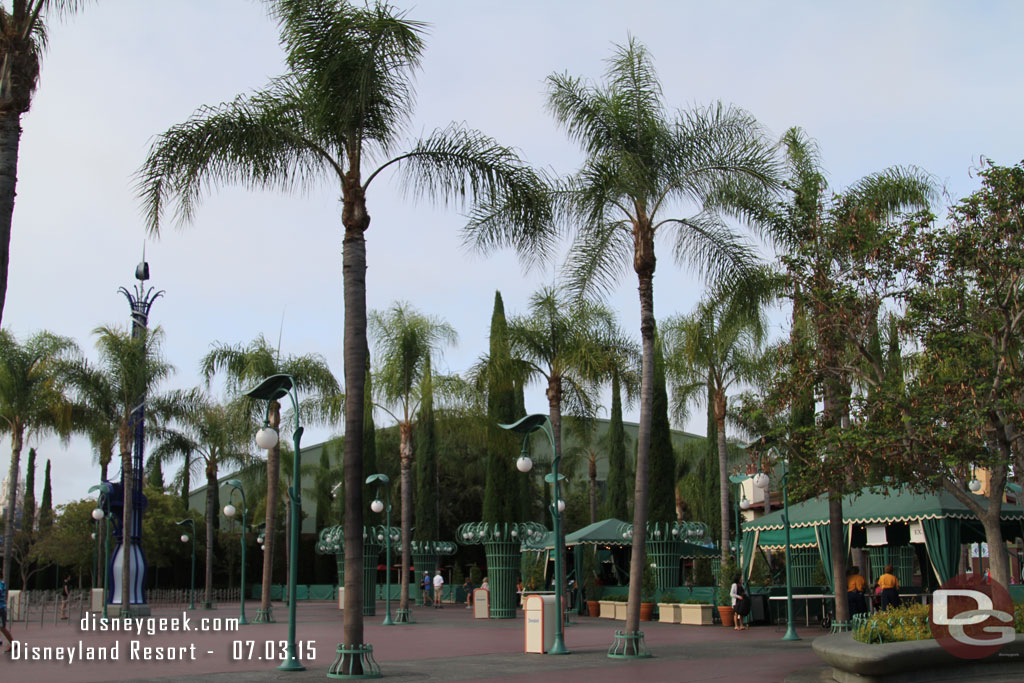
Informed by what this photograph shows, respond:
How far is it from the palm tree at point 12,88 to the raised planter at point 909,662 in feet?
34.0

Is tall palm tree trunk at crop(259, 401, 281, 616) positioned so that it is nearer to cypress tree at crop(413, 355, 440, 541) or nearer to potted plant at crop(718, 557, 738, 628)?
potted plant at crop(718, 557, 738, 628)

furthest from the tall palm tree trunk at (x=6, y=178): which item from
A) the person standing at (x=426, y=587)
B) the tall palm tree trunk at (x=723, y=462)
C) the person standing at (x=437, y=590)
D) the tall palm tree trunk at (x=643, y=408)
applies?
the person standing at (x=426, y=587)

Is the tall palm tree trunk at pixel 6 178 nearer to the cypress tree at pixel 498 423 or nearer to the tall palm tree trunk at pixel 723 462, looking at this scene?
the cypress tree at pixel 498 423

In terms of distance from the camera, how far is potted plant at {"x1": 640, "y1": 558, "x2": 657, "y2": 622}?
28672 millimetres

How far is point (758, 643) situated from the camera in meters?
19.7

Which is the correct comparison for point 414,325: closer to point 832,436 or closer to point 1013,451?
point 832,436

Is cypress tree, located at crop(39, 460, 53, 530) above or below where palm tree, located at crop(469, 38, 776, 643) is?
below

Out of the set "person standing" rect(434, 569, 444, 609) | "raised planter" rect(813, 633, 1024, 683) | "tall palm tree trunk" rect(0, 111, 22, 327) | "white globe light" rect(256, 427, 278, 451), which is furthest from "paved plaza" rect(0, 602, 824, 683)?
"person standing" rect(434, 569, 444, 609)

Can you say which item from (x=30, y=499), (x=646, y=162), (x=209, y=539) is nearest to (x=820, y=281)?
(x=646, y=162)

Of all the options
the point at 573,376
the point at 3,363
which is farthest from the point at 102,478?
the point at 573,376

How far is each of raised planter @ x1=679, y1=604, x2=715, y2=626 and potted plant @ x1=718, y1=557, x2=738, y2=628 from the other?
0.32m

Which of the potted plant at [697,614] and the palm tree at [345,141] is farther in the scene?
the potted plant at [697,614]

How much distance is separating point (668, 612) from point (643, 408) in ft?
42.6

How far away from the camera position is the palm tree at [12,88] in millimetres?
10344
